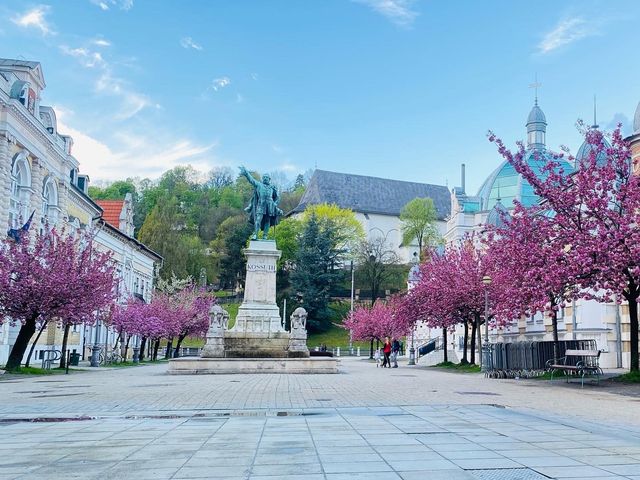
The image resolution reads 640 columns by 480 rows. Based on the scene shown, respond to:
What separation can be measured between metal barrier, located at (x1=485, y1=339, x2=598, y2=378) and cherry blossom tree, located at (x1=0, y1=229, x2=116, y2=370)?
56.6ft

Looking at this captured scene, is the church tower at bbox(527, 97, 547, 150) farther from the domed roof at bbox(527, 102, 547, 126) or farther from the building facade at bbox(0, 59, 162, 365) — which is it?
the building facade at bbox(0, 59, 162, 365)

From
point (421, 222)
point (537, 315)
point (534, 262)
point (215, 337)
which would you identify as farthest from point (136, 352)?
point (421, 222)

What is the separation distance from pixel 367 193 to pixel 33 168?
86.3 meters

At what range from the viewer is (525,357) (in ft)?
78.6

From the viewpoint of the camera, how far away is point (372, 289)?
84.9 m

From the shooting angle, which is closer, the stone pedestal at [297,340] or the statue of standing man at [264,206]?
the stone pedestal at [297,340]

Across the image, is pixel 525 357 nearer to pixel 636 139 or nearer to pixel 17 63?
pixel 636 139

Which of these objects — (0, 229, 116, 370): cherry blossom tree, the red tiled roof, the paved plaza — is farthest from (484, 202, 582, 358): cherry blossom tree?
the red tiled roof

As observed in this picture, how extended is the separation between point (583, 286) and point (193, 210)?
301 ft

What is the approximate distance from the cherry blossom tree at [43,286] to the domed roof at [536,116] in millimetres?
45753

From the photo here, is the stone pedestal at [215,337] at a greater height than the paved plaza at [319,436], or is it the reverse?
the stone pedestal at [215,337]

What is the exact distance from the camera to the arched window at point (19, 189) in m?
32.2

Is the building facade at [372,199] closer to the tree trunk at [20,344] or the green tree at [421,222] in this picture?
the green tree at [421,222]

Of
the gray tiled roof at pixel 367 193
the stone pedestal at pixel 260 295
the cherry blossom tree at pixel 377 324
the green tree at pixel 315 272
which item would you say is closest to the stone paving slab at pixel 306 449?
the stone pedestal at pixel 260 295
